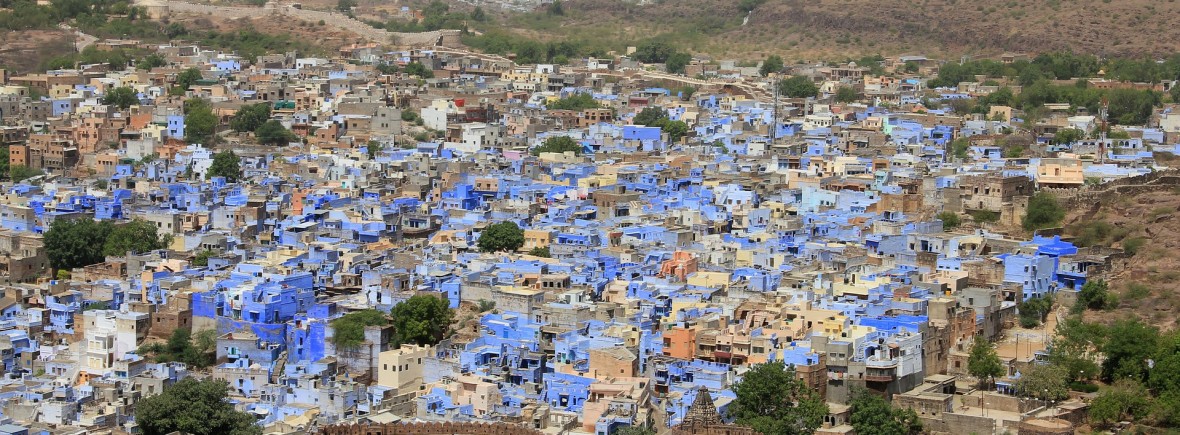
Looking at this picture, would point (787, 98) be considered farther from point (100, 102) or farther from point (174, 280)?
point (174, 280)

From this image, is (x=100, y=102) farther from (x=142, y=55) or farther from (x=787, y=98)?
(x=787, y=98)

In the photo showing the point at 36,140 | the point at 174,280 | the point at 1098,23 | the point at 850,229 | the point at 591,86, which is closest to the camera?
the point at 174,280

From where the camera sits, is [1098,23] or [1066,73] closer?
[1066,73]

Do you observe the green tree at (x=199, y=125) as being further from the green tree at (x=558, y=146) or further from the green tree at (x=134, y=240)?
the green tree at (x=134, y=240)

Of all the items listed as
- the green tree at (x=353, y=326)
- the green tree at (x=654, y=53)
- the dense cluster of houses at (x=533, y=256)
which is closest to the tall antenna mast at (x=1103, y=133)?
the dense cluster of houses at (x=533, y=256)

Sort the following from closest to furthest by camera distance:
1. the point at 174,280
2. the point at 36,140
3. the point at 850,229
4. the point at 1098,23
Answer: the point at 174,280, the point at 850,229, the point at 36,140, the point at 1098,23

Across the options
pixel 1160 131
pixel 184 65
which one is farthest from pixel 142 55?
pixel 1160 131

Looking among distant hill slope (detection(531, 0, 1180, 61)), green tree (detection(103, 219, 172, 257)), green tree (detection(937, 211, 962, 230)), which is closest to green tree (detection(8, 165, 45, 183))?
green tree (detection(103, 219, 172, 257))
